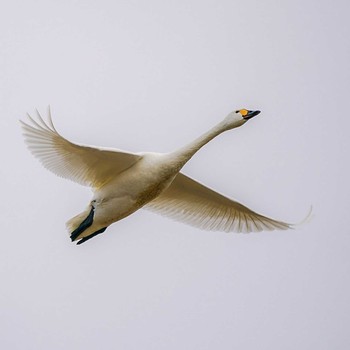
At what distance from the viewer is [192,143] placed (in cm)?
1878

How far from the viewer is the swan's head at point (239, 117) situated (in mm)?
19188

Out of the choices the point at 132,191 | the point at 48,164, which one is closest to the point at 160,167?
the point at 132,191

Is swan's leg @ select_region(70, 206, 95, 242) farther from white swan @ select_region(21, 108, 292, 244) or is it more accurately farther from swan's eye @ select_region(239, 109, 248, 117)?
swan's eye @ select_region(239, 109, 248, 117)

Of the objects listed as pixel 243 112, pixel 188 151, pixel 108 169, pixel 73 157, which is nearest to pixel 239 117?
pixel 243 112

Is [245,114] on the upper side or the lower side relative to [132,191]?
upper

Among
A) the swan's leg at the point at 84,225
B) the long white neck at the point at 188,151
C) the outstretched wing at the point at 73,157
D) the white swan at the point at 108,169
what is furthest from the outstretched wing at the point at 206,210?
the swan's leg at the point at 84,225

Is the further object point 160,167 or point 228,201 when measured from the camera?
point 228,201

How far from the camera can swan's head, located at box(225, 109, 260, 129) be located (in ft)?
63.0

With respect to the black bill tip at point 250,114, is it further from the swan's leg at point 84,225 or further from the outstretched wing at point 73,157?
the swan's leg at point 84,225

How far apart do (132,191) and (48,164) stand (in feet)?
5.11

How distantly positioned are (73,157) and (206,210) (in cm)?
318

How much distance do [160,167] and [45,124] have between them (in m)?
2.08

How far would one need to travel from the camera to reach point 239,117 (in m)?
19.2

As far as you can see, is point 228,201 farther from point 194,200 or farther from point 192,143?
point 192,143
